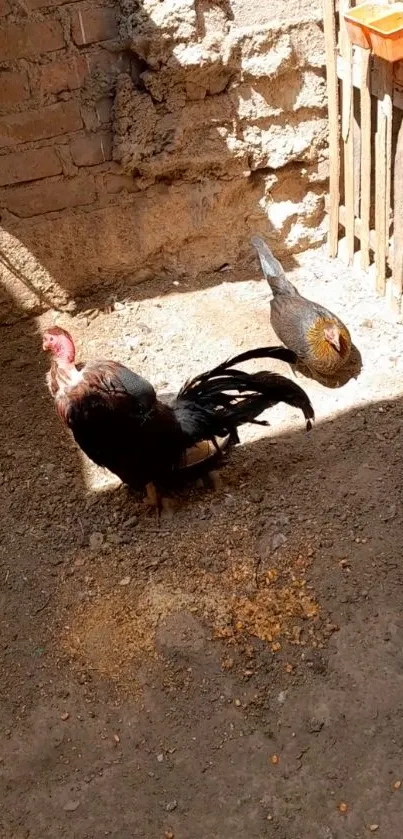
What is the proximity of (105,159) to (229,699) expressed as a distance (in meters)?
3.44

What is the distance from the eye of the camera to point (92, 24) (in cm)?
458

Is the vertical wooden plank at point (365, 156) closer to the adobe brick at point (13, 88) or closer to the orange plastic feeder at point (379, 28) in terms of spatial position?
the orange plastic feeder at point (379, 28)

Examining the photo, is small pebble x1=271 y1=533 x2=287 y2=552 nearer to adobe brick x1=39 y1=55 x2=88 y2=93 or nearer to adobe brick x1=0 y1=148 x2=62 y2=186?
adobe brick x1=0 y1=148 x2=62 y2=186

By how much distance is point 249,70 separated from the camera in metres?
4.84

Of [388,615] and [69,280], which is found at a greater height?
[69,280]

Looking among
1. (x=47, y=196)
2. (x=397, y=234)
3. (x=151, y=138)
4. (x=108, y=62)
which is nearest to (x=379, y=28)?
(x=397, y=234)

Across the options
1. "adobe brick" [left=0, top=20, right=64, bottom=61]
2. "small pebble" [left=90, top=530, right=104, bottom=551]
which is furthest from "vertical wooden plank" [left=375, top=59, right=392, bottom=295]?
"small pebble" [left=90, top=530, right=104, bottom=551]

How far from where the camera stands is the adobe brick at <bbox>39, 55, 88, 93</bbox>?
15.2 ft

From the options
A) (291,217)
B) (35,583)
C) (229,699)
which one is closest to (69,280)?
(291,217)

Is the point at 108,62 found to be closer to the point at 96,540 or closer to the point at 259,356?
the point at 259,356

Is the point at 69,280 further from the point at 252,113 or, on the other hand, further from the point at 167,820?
the point at 167,820

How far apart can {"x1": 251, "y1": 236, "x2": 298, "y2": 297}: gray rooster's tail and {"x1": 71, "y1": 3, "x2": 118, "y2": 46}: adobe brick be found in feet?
5.19

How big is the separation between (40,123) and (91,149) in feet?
1.16

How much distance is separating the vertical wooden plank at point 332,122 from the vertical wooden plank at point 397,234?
25.2 inches
